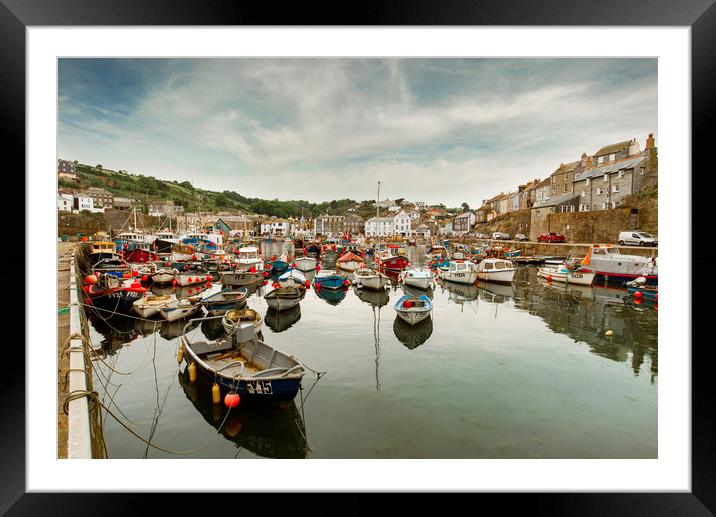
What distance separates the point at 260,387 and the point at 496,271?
603 inches

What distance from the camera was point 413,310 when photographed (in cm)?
926

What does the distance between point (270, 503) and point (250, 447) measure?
286cm

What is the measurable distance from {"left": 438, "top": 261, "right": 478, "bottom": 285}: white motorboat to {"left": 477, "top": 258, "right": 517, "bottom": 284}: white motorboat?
1.96ft

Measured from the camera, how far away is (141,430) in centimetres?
456

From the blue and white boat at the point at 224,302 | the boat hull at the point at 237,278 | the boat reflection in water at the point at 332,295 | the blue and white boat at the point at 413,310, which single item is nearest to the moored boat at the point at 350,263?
the boat reflection in water at the point at 332,295

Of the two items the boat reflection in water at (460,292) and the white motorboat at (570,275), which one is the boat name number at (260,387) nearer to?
the boat reflection in water at (460,292)

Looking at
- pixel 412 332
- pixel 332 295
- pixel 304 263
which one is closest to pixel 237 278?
pixel 332 295

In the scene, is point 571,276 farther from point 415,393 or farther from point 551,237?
point 415,393

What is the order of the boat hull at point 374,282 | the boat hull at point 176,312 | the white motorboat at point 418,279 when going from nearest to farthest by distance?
the boat hull at point 176,312 → the boat hull at point 374,282 → the white motorboat at point 418,279

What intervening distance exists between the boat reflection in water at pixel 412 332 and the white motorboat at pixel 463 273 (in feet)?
26.6

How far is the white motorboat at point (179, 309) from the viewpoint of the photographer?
987cm
